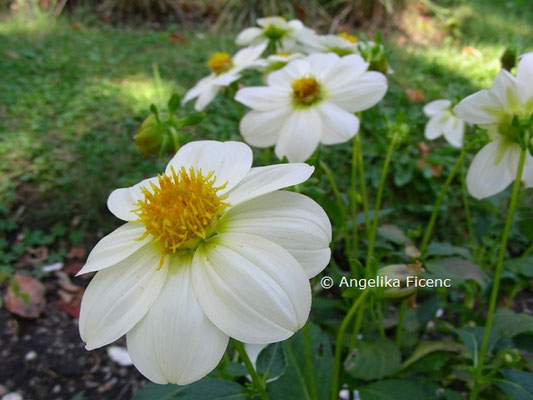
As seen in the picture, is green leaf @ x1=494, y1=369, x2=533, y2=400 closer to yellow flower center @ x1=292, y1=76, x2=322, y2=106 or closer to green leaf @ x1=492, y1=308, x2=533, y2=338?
green leaf @ x1=492, y1=308, x2=533, y2=338

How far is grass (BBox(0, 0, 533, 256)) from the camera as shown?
202cm

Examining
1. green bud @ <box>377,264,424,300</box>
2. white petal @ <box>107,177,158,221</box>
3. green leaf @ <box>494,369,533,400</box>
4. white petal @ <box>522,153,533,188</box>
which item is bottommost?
green leaf @ <box>494,369,533,400</box>

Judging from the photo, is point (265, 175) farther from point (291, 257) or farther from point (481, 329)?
point (481, 329)

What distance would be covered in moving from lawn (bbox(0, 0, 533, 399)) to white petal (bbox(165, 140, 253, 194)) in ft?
0.37

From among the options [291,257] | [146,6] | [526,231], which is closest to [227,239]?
[291,257]

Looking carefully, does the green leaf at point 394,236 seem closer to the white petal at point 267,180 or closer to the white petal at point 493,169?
the white petal at point 493,169

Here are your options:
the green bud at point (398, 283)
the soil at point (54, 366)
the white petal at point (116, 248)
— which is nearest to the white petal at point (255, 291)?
the white petal at point (116, 248)

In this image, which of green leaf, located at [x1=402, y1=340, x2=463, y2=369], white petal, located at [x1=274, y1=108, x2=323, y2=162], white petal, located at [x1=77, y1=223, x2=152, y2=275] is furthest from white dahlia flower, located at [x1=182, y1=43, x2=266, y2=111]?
green leaf, located at [x1=402, y1=340, x2=463, y2=369]

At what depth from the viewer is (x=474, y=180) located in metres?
0.88

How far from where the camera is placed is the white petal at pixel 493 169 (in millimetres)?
850

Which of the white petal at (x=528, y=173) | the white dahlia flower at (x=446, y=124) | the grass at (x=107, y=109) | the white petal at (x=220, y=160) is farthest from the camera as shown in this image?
the grass at (x=107, y=109)

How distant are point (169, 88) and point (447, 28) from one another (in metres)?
2.80

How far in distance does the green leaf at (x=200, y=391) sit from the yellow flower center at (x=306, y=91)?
0.65 metres

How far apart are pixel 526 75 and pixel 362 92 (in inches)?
13.5
